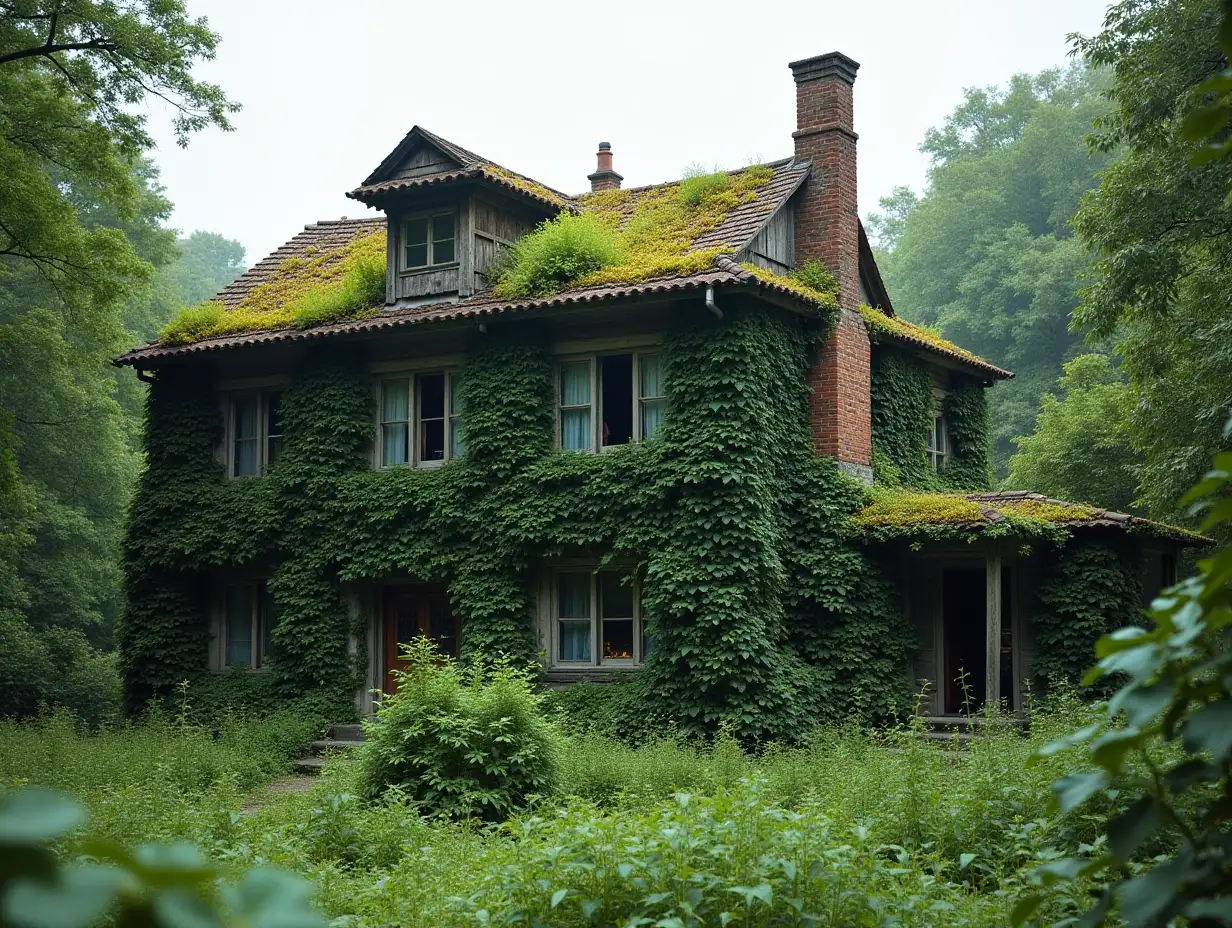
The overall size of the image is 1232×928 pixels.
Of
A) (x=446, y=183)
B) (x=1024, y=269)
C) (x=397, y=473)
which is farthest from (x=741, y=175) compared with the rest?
(x=1024, y=269)

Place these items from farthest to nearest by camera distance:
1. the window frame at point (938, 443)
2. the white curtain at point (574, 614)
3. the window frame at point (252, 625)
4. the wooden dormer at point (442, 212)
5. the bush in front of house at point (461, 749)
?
1. the window frame at point (938, 443)
2. the window frame at point (252, 625)
3. the wooden dormer at point (442, 212)
4. the white curtain at point (574, 614)
5. the bush in front of house at point (461, 749)

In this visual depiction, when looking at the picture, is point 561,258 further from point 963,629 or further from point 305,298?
point 963,629

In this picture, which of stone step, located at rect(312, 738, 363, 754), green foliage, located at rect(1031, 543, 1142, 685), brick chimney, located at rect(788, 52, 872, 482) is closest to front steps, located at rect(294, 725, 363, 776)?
stone step, located at rect(312, 738, 363, 754)

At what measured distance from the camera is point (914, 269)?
5053cm

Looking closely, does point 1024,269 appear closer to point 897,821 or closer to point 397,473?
point 397,473

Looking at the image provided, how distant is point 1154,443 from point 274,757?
45.8 ft

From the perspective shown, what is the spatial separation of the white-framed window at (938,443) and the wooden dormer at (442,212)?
7.83m

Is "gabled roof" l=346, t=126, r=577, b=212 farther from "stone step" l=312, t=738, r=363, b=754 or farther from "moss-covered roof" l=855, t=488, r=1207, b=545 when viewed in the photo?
"stone step" l=312, t=738, r=363, b=754

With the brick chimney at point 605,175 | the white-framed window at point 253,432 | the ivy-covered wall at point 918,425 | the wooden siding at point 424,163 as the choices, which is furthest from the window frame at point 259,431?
the ivy-covered wall at point 918,425

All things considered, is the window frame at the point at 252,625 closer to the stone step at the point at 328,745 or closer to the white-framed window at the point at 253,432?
the white-framed window at the point at 253,432

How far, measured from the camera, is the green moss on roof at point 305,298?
20.6m

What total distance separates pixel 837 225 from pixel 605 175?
6581 mm

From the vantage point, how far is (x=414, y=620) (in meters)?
20.3

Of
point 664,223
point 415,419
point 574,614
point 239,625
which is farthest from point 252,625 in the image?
point 664,223
